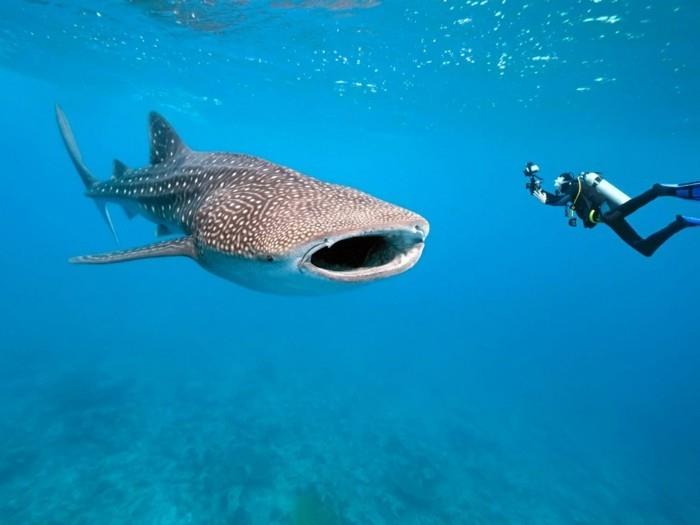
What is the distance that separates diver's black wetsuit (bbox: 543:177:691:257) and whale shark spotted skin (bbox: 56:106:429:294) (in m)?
6.62

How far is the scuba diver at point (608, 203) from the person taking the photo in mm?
7613

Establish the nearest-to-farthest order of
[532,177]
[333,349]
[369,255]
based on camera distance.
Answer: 1. [369,255]
2. [532,177]
3. [333,349]

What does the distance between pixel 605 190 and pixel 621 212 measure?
652mm

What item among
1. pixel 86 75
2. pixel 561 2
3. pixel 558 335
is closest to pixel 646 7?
pixel 561 2

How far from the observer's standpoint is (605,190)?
8.27 meters

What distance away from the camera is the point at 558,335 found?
7712 cm

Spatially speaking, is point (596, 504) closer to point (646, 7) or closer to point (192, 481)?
point (192, 481)

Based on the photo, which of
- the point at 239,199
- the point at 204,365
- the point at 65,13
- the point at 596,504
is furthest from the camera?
the point at 204,365

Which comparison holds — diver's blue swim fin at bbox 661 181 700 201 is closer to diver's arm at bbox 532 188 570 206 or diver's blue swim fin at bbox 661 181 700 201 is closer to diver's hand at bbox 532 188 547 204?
diver's arm at bbox 532 188 570 206

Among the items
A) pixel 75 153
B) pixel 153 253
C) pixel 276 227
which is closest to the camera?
pixel 276 227

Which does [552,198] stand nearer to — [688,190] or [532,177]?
[532,177]

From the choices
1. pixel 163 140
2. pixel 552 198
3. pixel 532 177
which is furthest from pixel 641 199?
pixel 163 140

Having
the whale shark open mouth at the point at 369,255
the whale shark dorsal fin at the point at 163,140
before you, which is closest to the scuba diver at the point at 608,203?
the whale shark open mouth at the point at 369,255

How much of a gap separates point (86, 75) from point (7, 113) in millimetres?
55320
